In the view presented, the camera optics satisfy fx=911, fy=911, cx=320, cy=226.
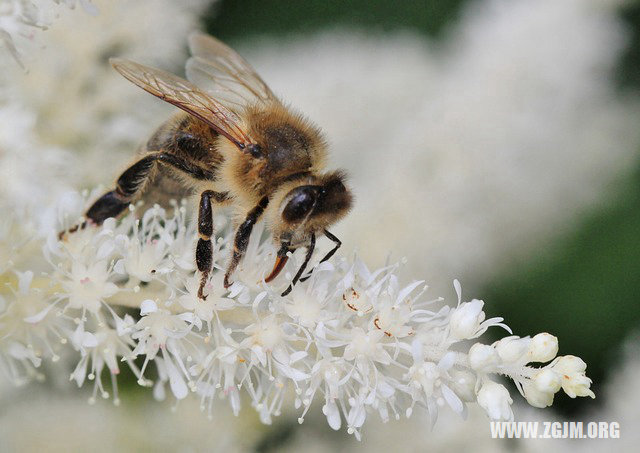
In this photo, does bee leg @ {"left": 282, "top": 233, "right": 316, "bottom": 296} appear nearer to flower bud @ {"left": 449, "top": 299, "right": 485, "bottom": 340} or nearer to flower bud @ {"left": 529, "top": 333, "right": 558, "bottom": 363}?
flower bud @ {"left": 449, "top": 299, "right": 485, "bottom": 340}

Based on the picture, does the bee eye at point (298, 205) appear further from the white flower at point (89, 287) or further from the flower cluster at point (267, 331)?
the white flower at point (89, 287)

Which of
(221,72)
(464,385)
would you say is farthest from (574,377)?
(221,72)

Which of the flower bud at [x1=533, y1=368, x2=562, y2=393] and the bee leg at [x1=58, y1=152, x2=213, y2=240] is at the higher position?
the flower bud at [x1=533, y1=368, x2=562, y2=393]

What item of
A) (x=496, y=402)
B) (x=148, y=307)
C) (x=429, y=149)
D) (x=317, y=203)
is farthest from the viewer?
(x=429, y=149)

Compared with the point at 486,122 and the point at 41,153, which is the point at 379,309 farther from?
the point at 486,122

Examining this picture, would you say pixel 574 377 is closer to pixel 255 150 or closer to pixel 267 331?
pixel 267 331

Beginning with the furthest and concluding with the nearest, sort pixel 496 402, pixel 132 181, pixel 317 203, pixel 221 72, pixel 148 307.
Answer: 1. pixel 221 72
2. pixel 132 181
3. pixel 317 203
4. pixel 148 307
5. pixel 496 402

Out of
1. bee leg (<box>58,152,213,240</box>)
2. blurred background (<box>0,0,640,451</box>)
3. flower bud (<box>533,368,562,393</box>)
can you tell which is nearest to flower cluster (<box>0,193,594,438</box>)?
flower bud (<box>533,368,562,393</box>)

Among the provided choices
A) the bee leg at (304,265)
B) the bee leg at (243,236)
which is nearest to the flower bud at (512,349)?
the bee leg at (304,265)

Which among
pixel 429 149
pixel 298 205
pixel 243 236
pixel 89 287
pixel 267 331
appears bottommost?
pixel 89 287
